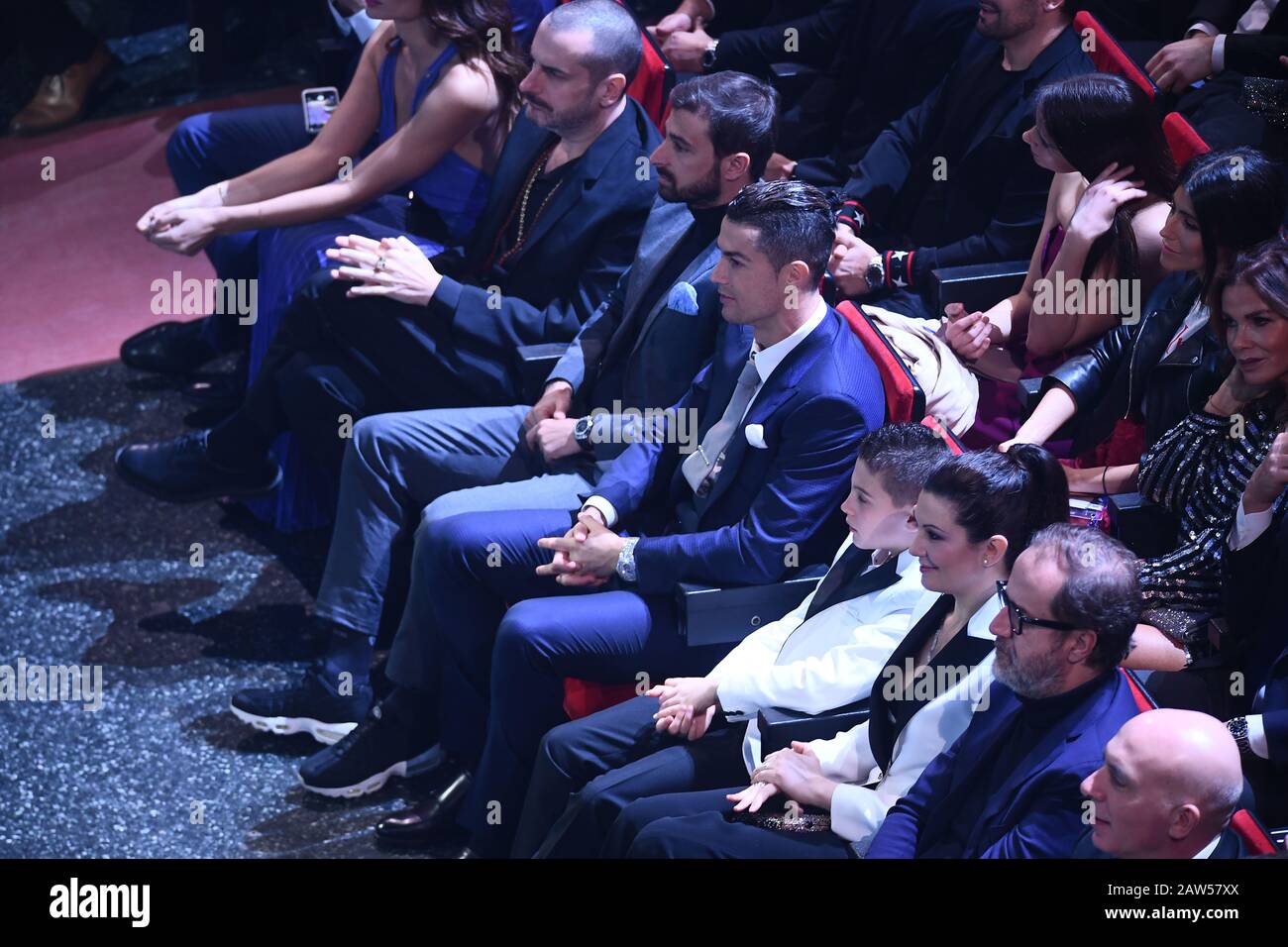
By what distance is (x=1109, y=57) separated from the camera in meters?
3.08

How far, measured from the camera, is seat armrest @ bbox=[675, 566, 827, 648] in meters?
2.60

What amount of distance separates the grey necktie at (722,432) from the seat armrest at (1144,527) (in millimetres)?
632

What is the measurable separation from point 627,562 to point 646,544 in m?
0.05

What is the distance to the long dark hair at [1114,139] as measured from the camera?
2785mm

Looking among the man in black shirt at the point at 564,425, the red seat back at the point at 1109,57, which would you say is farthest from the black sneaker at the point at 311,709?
the red seat back at the point at 1109,57

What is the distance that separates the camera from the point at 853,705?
95.7 inches

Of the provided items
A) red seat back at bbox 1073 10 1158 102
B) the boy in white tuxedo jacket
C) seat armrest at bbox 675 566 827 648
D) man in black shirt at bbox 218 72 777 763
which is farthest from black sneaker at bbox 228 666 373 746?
red seat back at bbox 1073 10 1158 102

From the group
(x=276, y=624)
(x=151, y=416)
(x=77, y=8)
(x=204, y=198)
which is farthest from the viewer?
(x=77, y=8)

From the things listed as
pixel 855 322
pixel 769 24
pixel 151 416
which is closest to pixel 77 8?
pixel 151 416

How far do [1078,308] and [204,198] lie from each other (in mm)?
1991

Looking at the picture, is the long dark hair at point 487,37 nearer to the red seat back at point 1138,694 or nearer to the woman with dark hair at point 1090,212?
the woman with dark hair at point 1090,212
